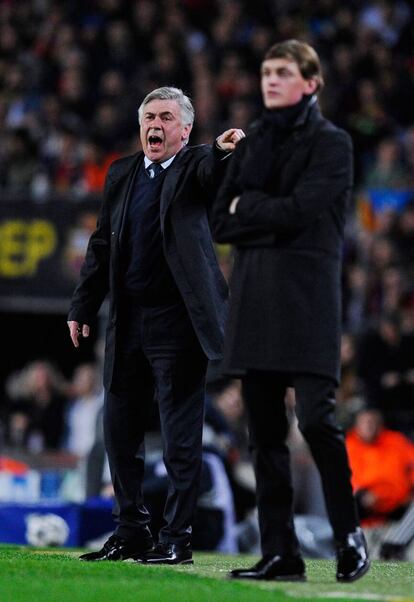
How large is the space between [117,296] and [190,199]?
545 mm

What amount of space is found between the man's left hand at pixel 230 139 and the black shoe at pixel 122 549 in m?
1.77

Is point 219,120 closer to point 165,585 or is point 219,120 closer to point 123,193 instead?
point 123,193

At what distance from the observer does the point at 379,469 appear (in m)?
11.6

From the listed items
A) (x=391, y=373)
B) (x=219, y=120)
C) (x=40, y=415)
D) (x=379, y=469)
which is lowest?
(x=40, y=415)

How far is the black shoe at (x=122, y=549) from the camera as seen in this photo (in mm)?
6629

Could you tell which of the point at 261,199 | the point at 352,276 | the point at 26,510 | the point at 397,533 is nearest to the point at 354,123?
the point at 352,276

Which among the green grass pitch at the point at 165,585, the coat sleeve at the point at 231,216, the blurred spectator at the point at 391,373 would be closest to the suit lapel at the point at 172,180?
the coat sleeve at the point at 231,216

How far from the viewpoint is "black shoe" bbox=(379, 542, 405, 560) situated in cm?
1068

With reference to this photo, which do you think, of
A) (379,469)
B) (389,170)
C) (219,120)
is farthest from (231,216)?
(219,120)

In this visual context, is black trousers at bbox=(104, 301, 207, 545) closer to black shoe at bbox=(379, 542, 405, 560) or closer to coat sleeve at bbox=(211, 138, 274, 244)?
coat sleeve at bbox=(211, 138, 274, 244)

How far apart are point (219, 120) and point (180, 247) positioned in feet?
29.8

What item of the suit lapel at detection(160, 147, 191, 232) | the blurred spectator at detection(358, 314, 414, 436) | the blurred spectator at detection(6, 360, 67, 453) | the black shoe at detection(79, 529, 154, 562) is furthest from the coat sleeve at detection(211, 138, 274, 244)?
the blurred spectator at detection(6, 360, 67, 453)

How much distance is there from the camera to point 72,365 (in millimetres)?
17078

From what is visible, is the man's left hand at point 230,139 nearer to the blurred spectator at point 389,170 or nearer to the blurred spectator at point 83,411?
the blurred spectator at point 389,170
